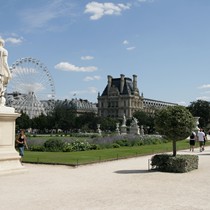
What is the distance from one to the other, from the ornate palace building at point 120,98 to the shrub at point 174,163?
448ft

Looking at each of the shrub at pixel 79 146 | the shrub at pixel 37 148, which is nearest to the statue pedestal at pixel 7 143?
the shrub at pixel 79 146

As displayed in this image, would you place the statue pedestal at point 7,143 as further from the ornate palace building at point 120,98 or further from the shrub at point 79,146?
the ornate palace building at point 120,98

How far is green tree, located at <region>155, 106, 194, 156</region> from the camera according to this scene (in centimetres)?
1487

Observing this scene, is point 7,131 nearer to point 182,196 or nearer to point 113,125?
point 182,196

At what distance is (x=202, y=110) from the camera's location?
8994cm

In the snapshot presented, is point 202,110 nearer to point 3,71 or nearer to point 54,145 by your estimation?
point 54,145

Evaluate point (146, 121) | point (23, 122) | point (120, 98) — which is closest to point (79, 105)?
point (120, 98)

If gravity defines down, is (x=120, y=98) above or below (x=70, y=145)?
above

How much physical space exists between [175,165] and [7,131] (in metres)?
6.82

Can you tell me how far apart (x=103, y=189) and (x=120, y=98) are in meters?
146

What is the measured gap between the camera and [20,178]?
12617mm

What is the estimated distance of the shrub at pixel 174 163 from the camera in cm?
1436

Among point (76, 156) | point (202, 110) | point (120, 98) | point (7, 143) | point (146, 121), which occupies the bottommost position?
point (76, 156)

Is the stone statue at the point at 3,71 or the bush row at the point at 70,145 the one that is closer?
the stone statue at the point at 3,71
